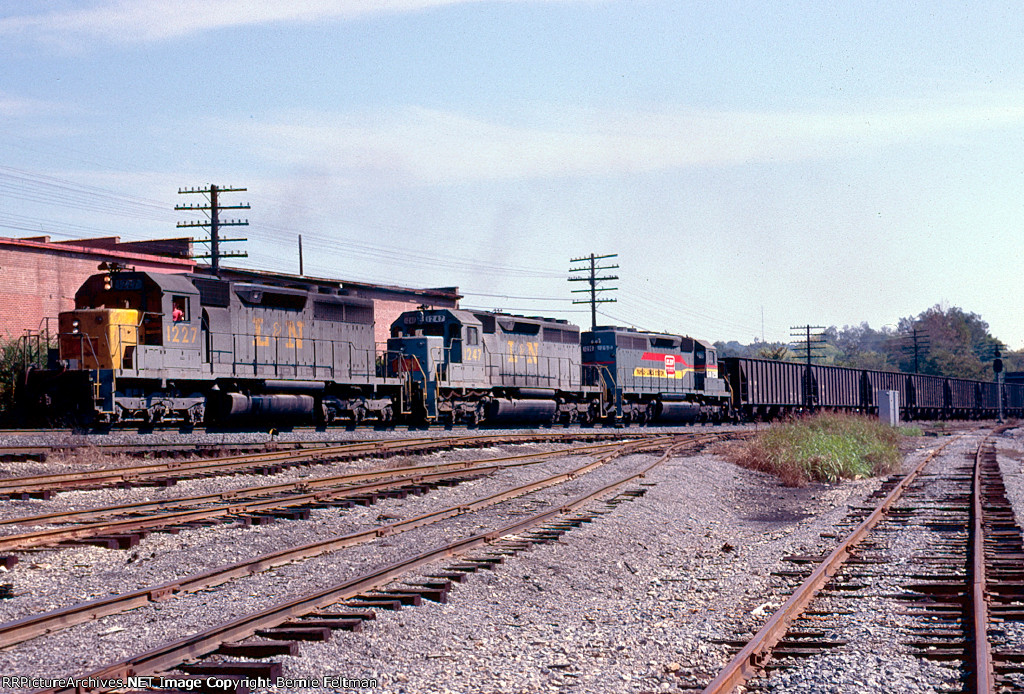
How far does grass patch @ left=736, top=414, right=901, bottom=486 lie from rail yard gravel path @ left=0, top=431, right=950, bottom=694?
6.00 m

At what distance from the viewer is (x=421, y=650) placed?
19.4 ft

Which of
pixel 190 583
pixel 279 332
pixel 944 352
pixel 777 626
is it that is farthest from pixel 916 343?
pixel 190 583

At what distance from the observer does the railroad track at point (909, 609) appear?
5.51m

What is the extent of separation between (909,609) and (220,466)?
38.3 ft

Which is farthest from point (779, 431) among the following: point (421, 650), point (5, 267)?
point (5, 267)

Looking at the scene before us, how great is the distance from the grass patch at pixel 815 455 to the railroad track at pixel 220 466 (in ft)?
19.6

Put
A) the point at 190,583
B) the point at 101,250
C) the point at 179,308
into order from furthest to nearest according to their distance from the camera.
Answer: the point at 101,250
the point at 179,308
the point at 190,583

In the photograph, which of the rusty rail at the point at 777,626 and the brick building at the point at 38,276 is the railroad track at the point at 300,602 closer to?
the rusty rail at the point at 777,626

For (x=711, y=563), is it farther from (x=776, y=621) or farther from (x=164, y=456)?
(x=164, y=456)

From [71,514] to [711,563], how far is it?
6.67 meters

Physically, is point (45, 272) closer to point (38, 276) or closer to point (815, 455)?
point (38, 276)

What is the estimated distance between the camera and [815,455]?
19.5 metres

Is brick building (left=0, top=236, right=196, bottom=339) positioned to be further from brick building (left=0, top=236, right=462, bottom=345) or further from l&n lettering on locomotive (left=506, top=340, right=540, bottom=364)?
l&n lettering on locomotive (left=506, top=340, right=540, bottom=364)

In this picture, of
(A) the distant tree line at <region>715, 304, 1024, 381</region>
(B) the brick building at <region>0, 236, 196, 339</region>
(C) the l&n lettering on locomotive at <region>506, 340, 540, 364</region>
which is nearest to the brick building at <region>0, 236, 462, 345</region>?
(B) the brick building at <region>0, 236, 196, 339</region>
